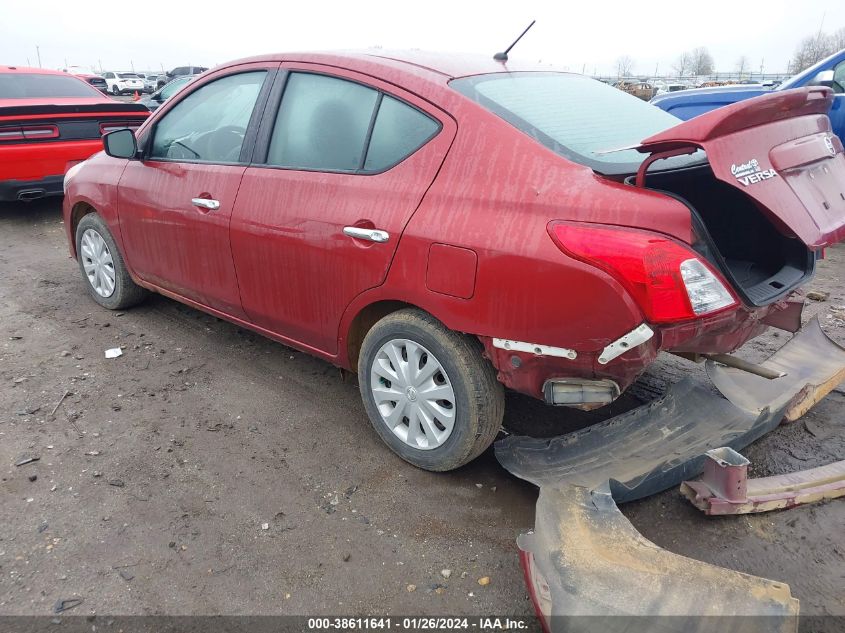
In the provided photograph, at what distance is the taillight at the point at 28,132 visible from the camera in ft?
20.9

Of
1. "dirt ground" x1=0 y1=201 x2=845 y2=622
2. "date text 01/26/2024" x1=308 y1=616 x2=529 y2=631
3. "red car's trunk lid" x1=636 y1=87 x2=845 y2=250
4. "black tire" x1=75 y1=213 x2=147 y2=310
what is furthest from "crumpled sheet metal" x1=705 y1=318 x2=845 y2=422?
"black tire" x1=75 y1=213 x2=147 y2=310

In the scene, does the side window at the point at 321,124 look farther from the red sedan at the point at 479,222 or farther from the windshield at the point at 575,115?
the windshield at the point at 575,115

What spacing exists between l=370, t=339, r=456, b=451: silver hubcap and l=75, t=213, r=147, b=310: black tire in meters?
2.46

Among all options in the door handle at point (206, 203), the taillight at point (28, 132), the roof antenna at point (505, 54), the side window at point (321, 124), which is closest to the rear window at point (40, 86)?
the taillight at point (28, 132)

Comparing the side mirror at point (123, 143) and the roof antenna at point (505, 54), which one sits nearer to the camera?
the roof antenna at point (505, 54)

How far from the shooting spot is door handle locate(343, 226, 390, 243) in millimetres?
2584

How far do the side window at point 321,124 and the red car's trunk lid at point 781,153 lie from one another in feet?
4.03

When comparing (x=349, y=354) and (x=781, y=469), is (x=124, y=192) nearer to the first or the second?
(x=349, y=354)

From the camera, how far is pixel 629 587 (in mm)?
1957

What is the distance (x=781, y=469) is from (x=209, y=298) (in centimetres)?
300

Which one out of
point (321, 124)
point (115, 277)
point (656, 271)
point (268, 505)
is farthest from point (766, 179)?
point (115, 277)

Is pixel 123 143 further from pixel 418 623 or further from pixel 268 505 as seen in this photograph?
pixel 418 623

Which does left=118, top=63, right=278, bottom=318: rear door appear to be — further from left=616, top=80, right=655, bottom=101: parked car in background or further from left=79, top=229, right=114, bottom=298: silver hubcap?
left=616, top=80, right=655, bottom=101: parked car in background

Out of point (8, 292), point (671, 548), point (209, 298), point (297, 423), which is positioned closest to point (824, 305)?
Result: point (671, 548)
